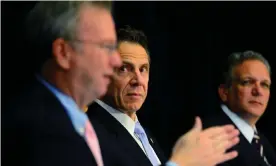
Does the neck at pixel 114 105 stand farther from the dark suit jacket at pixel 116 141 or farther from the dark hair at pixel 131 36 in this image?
the dark hair at pixel 131 36

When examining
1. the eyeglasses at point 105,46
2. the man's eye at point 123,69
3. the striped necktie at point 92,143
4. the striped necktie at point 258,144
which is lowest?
the striped necktie at point 258,144

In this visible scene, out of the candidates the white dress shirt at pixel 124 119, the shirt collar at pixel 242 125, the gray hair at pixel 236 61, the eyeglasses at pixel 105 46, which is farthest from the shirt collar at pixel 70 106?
the gray hair at pixel 236 61

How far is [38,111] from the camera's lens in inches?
42.8

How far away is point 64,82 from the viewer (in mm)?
1156

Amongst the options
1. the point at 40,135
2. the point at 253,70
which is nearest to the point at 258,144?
the point at 253,70

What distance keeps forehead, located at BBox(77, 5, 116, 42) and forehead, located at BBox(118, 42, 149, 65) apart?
667 mm

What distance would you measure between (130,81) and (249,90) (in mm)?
753

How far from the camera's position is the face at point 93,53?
116 centimetres

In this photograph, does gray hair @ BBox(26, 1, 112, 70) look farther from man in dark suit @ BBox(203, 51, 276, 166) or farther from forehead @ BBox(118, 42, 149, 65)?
man in dark suit @ BBox(203, 51, 276, 166)

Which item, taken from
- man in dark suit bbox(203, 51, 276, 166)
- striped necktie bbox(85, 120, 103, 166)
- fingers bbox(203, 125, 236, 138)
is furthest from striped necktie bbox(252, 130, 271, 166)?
striped necktie bbox(85, 120, 103, 166)

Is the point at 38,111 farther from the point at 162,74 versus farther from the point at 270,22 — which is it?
the point at 270,22

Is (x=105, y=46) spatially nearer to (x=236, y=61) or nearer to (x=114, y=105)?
(x=114, y=105)

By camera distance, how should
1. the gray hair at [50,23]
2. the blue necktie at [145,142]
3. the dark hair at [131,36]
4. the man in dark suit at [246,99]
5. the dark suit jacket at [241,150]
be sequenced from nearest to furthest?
the gray hair at [50,23] → the blue necktie at [145,142] → the dark hair at [131,36] → the dark suit jacket at [241,150] → the man in dark suit at [246,99]

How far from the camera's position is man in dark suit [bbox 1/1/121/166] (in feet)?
3.50
